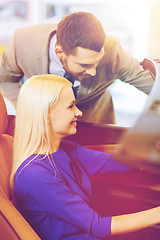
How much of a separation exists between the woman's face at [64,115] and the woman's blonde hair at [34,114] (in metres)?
0.02

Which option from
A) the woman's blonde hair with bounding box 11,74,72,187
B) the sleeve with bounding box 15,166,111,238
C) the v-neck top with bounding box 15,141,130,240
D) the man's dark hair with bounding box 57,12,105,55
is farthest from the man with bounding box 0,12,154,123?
the sleeve with bounding box 15,166,111,238

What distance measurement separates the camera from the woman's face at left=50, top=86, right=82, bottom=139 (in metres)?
0.95

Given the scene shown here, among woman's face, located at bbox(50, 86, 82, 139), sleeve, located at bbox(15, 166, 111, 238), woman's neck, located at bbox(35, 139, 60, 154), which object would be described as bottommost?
Answer: sleeve, located at bbox(15, 166, 111, 238)

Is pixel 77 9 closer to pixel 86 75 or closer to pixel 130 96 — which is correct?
pixel 86 75

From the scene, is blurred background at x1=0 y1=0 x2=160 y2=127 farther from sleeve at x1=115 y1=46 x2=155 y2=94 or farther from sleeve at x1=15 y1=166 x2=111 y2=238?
sleeve at x1=15 y1=166 x2=111 y2=238

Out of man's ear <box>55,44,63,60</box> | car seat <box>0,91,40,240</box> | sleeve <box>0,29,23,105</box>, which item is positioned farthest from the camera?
sleeve <box>0,29,23,105</box>

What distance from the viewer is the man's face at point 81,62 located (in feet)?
3.28

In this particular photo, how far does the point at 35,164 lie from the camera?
3.04 feet

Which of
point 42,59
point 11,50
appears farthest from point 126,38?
point 11,50

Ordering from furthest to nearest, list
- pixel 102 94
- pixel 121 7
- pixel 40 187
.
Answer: pixel 102 94 < pixel 121 7 < pixel 40 187

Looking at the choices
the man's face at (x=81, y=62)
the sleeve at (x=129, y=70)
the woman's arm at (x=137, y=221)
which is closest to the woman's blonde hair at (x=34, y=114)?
the man's face at (x=81, y=62)

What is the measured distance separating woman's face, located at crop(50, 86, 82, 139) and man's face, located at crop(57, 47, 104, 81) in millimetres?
121

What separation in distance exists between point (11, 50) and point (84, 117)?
0.41 meters

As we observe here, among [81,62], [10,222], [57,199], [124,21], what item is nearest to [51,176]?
[57,199]
